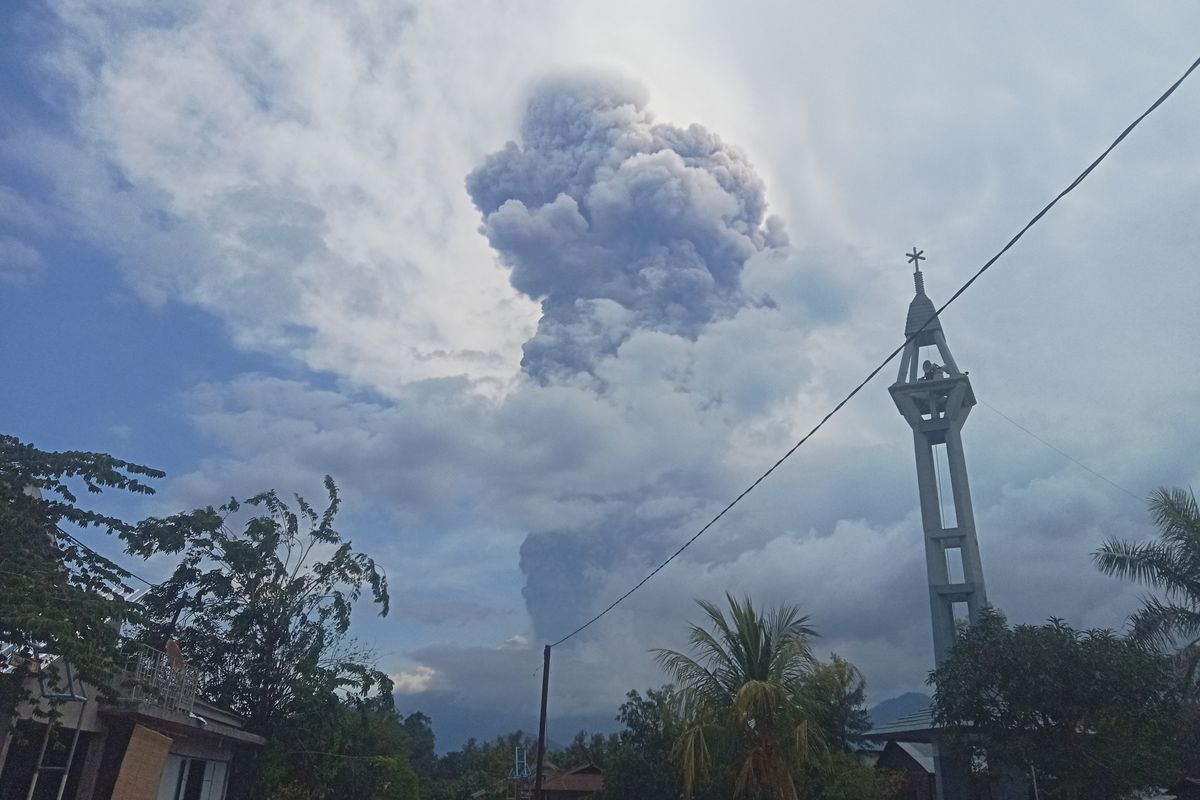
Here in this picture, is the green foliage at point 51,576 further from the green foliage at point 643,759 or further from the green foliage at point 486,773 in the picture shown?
the green foliage at point 486,773

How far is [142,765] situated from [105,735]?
0.93 metres

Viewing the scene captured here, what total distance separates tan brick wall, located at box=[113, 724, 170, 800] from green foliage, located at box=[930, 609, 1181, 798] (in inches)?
652

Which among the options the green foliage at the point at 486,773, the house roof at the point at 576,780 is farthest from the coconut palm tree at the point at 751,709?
the green foliage at the point at 486,773

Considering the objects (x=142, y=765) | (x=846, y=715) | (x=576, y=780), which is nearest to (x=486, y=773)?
(x=576, y=780)

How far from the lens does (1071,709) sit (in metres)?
17.9

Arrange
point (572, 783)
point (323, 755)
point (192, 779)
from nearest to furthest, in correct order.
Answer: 1. point (192, 779)
2. point (323, 755)
3. point (572, 783)

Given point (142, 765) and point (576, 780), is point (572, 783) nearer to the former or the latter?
point (576, 780)

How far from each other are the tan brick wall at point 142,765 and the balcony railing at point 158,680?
0.63 m

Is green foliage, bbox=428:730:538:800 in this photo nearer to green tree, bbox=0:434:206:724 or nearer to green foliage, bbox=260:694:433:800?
green foliage, bbox=260:694:433:800

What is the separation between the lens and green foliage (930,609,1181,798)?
17.6m

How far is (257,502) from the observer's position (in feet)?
91.1

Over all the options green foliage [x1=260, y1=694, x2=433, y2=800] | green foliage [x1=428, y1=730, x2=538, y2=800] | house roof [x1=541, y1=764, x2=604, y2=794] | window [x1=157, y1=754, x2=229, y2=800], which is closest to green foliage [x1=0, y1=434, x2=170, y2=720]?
window [x1=157, y1=754, x2=229, y2=800]

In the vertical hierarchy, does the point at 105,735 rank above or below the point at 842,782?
below

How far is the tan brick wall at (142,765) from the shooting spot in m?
16.7
